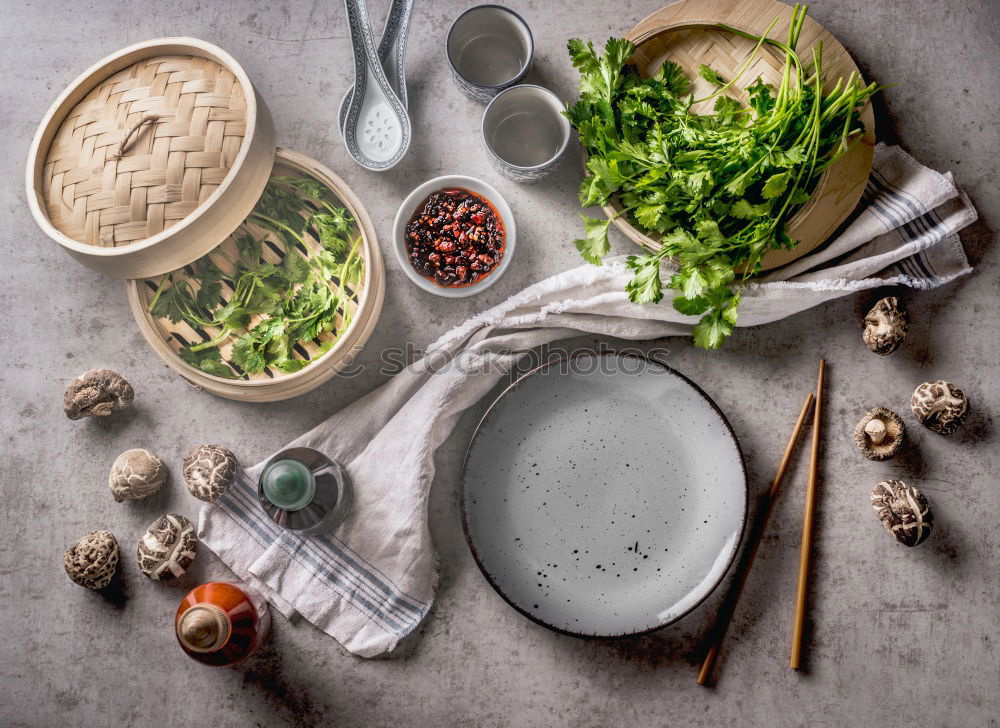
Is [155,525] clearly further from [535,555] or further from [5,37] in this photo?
[5,37]

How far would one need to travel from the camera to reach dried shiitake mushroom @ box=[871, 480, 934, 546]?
1.56m

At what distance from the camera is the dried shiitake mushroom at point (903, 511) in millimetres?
1559

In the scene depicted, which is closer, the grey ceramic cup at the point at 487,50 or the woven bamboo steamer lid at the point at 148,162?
the woven bamboo steamer lid at the point at 148,162

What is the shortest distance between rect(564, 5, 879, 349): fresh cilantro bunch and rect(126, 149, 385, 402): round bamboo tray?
1.70 ft

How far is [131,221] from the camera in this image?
53.3 inches

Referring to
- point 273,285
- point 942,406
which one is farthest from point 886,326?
point 273,285

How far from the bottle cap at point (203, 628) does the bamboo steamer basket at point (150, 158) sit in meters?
0.76

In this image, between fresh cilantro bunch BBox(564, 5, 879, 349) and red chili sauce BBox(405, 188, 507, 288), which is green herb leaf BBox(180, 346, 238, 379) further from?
fresh cilantro bunch BBox(564, 5, 879, 349)

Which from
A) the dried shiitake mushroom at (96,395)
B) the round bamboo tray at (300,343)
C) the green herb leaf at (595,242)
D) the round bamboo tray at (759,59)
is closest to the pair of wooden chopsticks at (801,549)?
the round bamboo tray at (759,59)

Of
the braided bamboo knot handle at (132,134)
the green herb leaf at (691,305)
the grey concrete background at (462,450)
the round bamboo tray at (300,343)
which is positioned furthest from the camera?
the grey concrete background at (462,450)

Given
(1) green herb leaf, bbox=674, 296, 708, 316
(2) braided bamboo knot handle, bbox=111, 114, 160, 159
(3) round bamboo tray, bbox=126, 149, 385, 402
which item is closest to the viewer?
(2) braided bamboo knot handle, bbox=111, 114, 160, 159

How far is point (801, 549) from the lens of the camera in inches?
64.5

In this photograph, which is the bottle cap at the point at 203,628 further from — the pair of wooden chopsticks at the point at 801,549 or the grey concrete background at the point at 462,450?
the pair of wooden chopsticks at the point at 801,549

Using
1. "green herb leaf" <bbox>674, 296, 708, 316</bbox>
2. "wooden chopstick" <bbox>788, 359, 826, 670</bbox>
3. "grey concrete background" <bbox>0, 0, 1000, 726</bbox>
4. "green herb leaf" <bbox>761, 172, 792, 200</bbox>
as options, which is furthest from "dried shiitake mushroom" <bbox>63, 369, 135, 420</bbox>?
"wooden chopstick" <bbox>788, 359, 826, 670</bbox>
